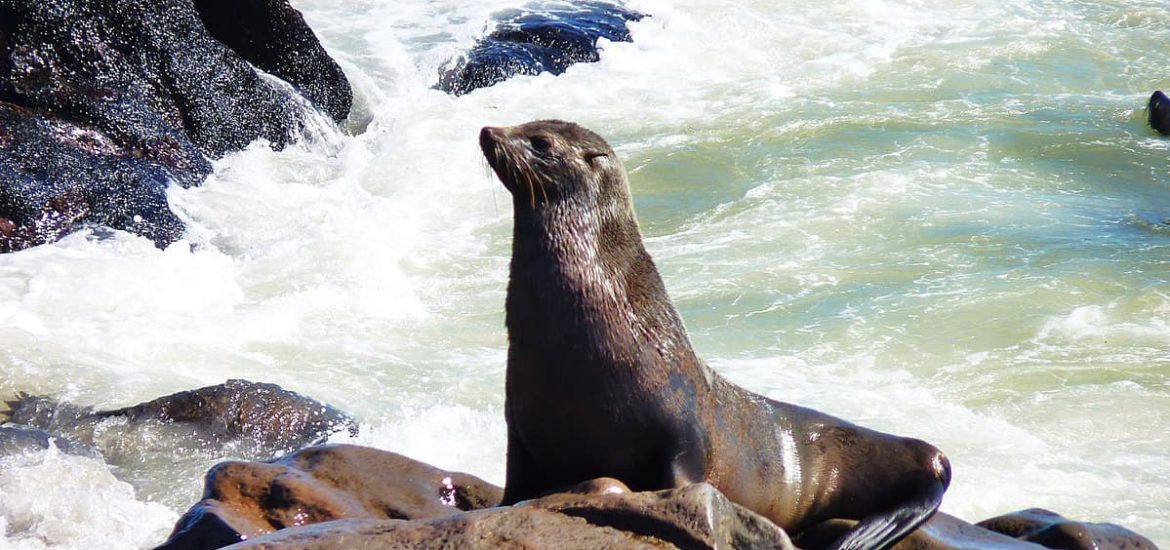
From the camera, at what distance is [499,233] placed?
45.0 feet

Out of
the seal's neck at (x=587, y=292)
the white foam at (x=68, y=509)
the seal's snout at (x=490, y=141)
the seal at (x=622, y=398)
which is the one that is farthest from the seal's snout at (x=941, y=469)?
the white foam at (x=68, y=509)

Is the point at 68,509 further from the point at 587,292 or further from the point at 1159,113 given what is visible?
the point at 1159,113

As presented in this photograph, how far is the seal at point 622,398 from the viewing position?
4883 millimetres

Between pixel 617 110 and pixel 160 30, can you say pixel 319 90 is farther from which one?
pixel 617 110

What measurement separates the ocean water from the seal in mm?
2624

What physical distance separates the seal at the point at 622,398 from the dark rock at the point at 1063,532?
25.2 inches

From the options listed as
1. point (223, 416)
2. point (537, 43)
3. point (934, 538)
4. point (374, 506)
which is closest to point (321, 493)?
point (374, 506)

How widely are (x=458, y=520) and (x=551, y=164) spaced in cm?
175

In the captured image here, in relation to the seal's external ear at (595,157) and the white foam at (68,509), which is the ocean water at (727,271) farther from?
the seal's external ear at (595,157)

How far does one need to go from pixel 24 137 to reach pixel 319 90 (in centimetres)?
447

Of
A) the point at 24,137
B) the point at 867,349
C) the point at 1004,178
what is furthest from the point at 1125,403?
the point at 24,137

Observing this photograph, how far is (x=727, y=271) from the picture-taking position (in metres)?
12.4

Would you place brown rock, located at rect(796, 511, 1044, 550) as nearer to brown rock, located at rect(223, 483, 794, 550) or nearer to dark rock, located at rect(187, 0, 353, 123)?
brown rock, located at rect(223, 483, 794, 550)

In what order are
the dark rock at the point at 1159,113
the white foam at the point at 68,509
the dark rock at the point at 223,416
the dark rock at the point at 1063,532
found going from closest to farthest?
the dark rock at the point at 1063,532, the white foam at the point at 68,509, the dark rock at the point at 223,416, the dark rock at the point at 1159,113
